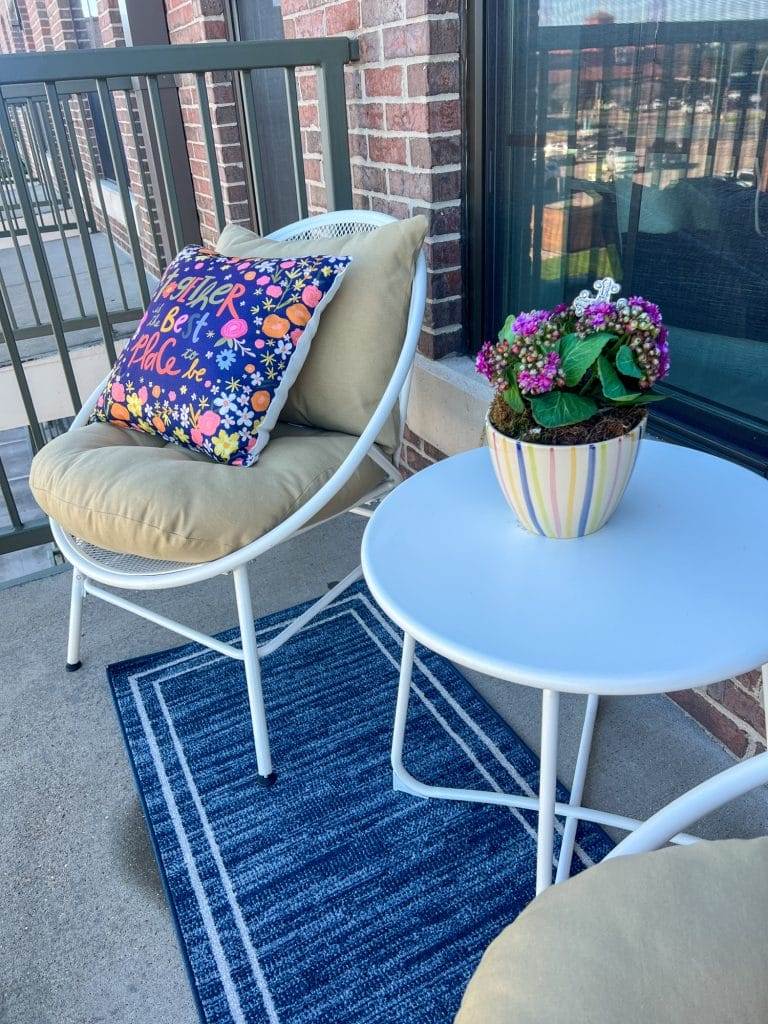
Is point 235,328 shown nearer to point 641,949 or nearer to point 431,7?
A: point 431,7

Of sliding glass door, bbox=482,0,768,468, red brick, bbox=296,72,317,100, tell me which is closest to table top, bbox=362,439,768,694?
sliding glass door, bbox=482,0,768,468

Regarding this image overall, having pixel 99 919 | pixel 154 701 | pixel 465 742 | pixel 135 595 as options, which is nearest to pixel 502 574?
pixel 465 742

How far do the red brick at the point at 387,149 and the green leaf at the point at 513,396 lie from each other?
1299 millimetres

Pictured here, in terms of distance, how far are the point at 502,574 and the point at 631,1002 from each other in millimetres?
540

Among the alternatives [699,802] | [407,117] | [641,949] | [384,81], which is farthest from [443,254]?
[641,949]

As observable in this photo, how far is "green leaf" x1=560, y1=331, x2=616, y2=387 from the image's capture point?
3.02 feet

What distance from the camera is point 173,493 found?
1.37 metres

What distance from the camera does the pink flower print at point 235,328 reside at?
149cm

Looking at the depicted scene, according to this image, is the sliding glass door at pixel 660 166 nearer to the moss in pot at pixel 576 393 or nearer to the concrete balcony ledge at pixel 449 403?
the concrete balcony ledge at pixel 449 403

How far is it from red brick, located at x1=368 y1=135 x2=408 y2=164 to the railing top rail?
22cm

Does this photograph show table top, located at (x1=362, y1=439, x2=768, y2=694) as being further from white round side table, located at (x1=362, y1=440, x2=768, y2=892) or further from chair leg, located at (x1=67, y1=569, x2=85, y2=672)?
chair leg, located at (x1=67, y1=569, x2=85, y2=672)

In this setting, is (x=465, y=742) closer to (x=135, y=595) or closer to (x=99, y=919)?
(x=99, y=919)

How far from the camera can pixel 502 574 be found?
3.31ft

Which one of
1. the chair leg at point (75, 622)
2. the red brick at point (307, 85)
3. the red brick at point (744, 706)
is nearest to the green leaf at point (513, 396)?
the red brick at point (744, 706)
